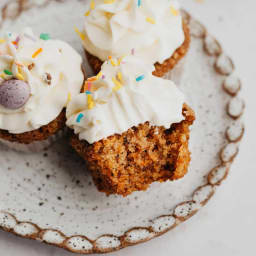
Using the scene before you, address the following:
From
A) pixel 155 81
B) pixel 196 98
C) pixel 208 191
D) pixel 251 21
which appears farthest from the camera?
pixel 251 21

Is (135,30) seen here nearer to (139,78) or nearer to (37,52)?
(139,78)

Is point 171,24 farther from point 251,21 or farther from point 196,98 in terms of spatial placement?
point 251,21

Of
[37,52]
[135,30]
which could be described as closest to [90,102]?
[37,52]

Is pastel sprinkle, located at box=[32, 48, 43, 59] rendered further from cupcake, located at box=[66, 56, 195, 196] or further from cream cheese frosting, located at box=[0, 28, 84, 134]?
cupcake, located at box=[66, 56, 195, 196]

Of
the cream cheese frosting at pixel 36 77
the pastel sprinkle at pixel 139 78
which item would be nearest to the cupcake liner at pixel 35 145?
the cream cheese frosting at pixel 36 77

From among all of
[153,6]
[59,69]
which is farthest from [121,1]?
[59,69]

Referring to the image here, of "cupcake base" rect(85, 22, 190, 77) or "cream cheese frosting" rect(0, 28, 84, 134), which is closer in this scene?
"cream cheese frosting" rect(0, 28, 84, 134)

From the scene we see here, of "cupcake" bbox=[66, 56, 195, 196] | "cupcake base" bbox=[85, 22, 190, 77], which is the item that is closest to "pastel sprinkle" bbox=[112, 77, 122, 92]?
"cupcake" bbox=[66, 56, 195, 196]
